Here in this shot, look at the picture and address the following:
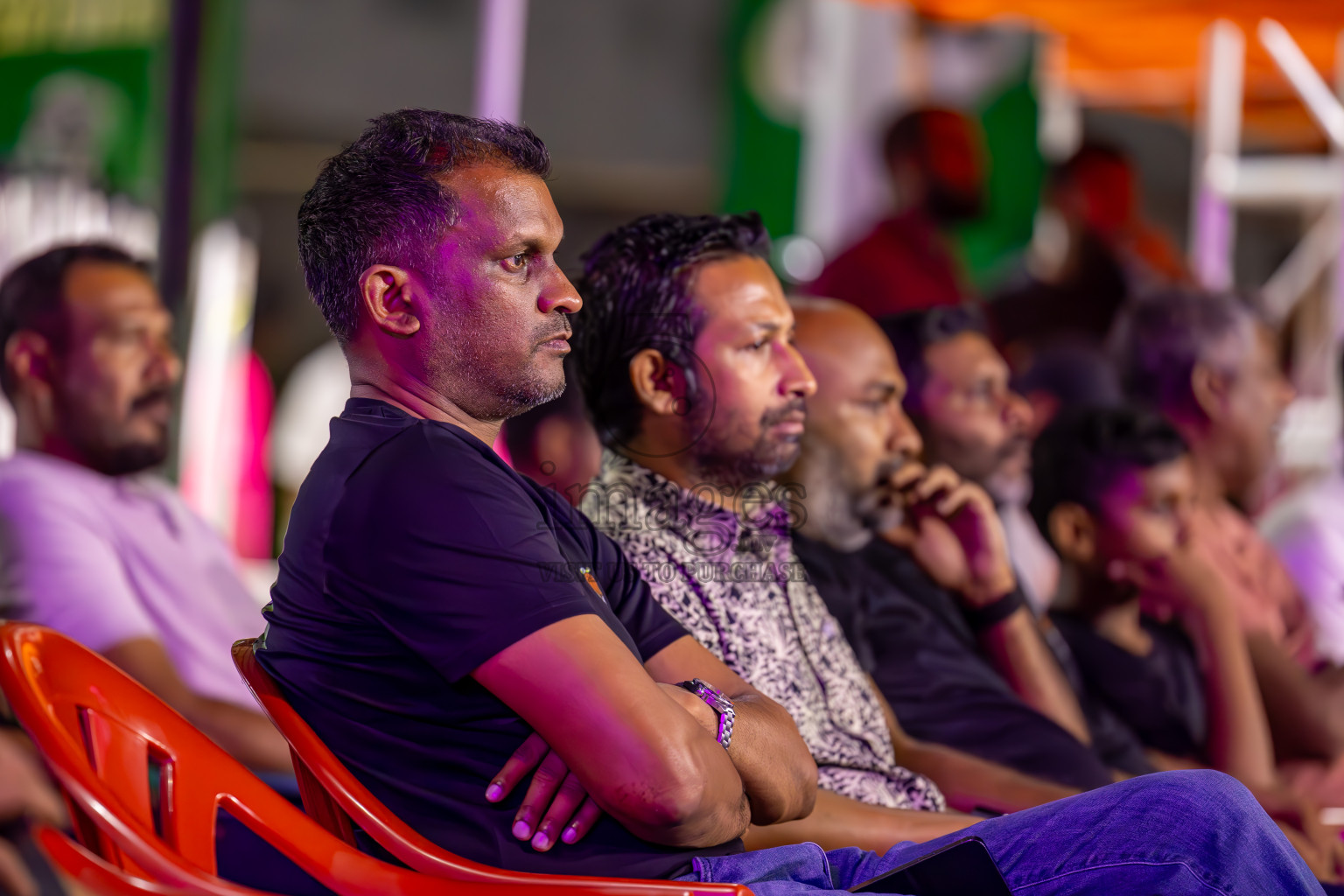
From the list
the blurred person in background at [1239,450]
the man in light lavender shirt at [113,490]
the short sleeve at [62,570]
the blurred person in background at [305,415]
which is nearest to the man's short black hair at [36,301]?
the man in light lavender shirt at [113,490]

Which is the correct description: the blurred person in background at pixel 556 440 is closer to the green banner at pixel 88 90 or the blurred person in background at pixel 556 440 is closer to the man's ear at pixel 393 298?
the man's ear at pixel 393 298

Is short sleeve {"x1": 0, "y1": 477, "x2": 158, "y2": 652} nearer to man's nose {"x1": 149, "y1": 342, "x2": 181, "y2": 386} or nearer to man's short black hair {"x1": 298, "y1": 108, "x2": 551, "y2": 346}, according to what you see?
man's nose {"x1": 149, "y1": 342, "x2": 181, "y2": 386}

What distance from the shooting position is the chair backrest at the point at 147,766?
1535mm

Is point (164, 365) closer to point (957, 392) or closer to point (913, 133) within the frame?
point (957, 392)

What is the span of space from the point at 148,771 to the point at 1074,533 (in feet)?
7.23

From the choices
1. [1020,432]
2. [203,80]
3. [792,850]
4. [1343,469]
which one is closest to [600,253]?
[792,850]

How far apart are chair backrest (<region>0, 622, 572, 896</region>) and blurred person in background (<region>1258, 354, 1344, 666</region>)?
2.85 meters

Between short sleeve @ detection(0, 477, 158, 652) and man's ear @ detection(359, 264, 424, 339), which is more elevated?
man's ear @ detection(359, 264, 424, 339)

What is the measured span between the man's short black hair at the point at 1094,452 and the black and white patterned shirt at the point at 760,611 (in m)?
1.01

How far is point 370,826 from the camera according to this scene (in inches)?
62.9

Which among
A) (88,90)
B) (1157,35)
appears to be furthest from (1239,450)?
(1157,35)

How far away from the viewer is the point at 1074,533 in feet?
10.4

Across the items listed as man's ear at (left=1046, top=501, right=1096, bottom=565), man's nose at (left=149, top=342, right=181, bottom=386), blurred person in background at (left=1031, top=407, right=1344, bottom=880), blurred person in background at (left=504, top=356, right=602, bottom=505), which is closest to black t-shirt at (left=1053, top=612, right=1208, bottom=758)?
blurred person in background at (left=1031, top=407, right=1344, bottom=880)

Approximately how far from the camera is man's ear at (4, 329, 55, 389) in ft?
9.66
